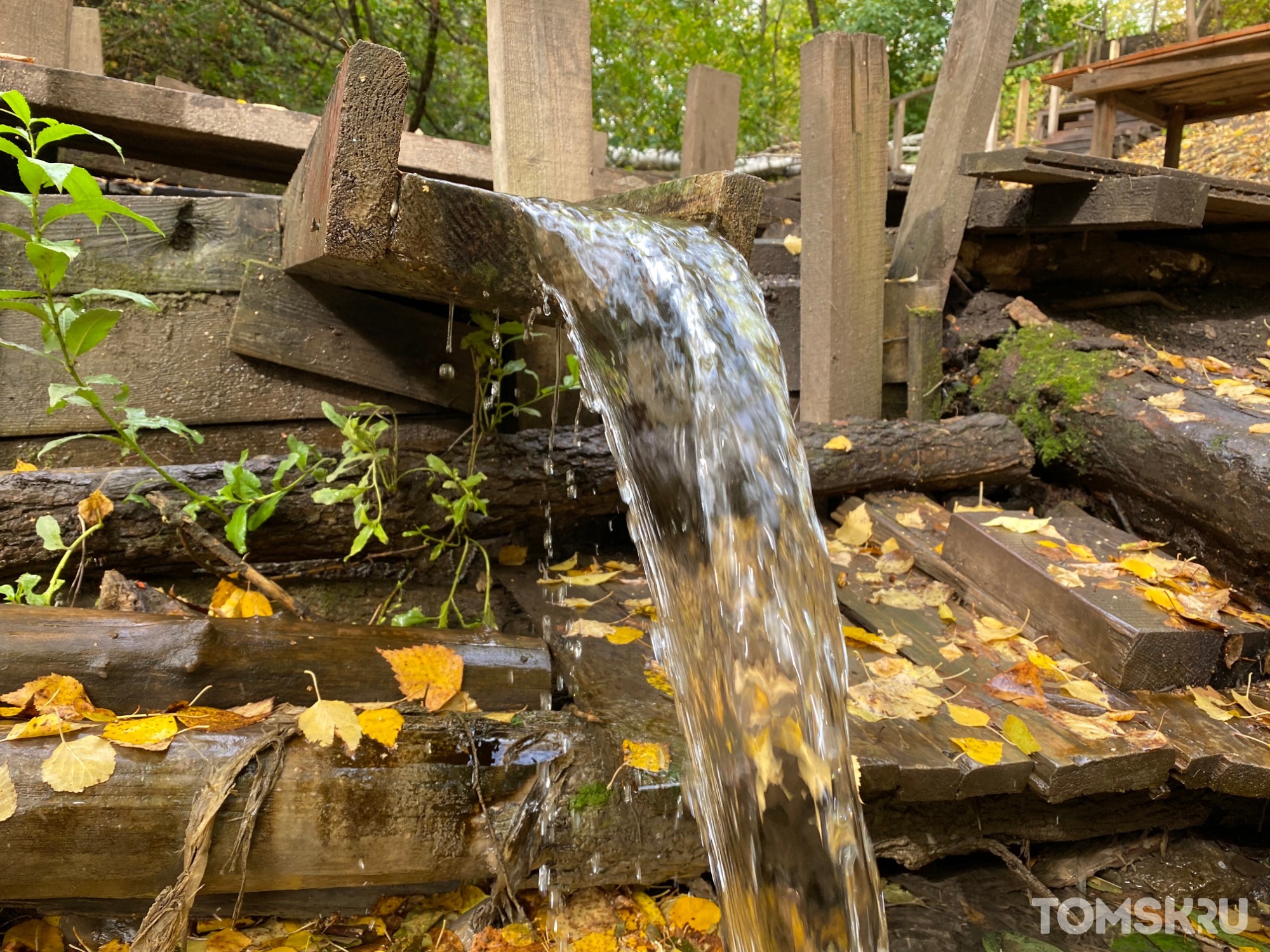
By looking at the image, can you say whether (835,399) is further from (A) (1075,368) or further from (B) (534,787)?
(B) (534,787)

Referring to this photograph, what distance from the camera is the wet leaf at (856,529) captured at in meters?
3.25

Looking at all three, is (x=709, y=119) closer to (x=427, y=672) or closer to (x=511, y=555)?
(x=511, y=555)

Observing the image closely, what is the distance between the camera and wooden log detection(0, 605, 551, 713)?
1.66 m

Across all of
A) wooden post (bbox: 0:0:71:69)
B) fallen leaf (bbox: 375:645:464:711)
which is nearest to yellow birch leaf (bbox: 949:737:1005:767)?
fallen leaf (bbox: 375:645:464:711)

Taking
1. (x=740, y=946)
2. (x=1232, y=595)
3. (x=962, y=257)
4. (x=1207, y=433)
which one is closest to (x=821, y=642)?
(x=740, y=946)

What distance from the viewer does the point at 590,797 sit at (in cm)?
170

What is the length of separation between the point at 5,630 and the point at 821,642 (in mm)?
1784

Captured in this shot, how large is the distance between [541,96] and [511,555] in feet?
5.50

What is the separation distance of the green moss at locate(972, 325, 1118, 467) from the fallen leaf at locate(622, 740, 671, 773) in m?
2.64

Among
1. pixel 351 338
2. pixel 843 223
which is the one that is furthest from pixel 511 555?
pixel 843 223

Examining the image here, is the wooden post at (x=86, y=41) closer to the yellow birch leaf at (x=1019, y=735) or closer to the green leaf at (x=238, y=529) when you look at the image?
the green leaf at (x=238, y=529)

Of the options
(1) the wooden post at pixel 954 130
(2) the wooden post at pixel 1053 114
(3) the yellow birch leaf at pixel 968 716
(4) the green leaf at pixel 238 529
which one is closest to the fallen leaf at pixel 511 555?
(4) the green leaf at pixel 238 529

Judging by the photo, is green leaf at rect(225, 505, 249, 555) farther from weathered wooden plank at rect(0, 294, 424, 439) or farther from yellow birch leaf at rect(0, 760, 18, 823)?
yellow birch leaf at rect(0, 760, 18, 823)

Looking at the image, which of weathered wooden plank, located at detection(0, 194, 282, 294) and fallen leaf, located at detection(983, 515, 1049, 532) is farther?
fallen leaf, located at detection(983, 515, 1049, 532)
